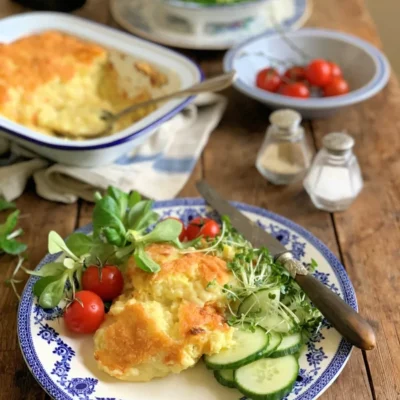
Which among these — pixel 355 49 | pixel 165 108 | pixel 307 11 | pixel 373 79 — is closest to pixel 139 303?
pixel 165 108

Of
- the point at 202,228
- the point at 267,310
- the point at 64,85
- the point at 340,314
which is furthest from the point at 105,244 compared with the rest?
the point at 64,85

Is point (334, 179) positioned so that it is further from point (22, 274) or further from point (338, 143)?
point (22, 274)

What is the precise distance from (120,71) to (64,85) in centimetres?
18

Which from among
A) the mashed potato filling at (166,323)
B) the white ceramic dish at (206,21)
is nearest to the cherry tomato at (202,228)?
the mashed potato filling at (166,323)

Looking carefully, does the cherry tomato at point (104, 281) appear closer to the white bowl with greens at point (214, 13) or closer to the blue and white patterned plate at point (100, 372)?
the blue and white patterned plate at point (100, 372)

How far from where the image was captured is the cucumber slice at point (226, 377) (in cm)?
112

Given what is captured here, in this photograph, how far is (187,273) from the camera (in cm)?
122

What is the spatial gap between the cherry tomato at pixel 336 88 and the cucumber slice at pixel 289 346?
96 cm

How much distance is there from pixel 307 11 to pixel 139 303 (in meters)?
1.53

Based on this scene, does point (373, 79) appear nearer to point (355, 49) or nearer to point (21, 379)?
point (355, 49)

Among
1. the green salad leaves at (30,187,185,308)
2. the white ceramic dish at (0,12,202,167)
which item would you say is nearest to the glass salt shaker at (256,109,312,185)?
the white ceramic dish at (0,12,202,167)

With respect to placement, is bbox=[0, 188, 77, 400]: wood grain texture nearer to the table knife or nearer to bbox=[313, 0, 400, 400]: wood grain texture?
the table knife

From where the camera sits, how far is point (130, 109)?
1.83 meters

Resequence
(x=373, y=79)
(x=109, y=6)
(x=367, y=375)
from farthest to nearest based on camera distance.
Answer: (x=109, y=6) → (x=373, y=79) → (x=367, y=375)
